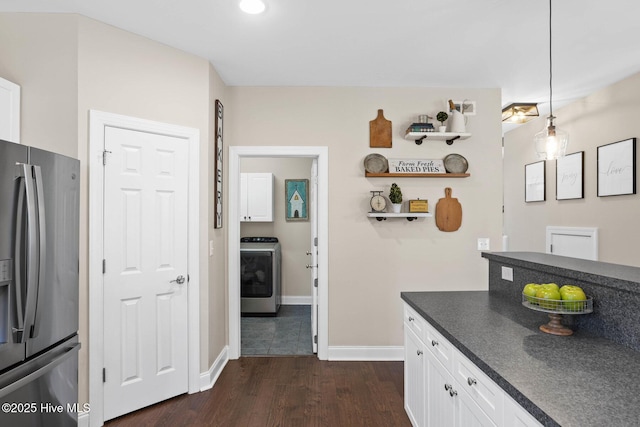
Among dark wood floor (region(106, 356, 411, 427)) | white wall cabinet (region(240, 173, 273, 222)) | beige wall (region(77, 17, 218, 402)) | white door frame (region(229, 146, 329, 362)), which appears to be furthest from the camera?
white wall cabinet (region(240, 173, 273, 222))

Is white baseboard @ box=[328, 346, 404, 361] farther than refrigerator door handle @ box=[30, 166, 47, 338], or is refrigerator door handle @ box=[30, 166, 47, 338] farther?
white baseboard @ box=[328, 346, 404, 361]

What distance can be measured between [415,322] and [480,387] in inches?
32.0

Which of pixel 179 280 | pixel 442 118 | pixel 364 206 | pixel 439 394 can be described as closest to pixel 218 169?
pixel 179 280

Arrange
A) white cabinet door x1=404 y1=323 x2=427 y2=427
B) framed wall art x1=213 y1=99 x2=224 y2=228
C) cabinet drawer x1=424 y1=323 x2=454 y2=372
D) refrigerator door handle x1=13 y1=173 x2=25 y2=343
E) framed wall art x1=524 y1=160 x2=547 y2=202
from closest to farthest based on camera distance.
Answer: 1. refrigerator door handle x1=13 y1=173 x2=25 y2=343
2. cabinet drawer x1=424 y1=323 x2=454 y2=372
3. white cabinet door x1=404 y1=323 x2=427 y2=427
4. framed wall art x1=213 y1=99 x2=224 y2=228
5. framed wall art x1=524 y1=160 x2=547 y2=202

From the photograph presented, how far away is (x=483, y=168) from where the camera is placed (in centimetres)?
344

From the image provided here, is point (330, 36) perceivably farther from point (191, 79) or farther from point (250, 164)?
point (250, 164)

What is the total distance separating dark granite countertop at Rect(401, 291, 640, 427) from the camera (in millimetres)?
934

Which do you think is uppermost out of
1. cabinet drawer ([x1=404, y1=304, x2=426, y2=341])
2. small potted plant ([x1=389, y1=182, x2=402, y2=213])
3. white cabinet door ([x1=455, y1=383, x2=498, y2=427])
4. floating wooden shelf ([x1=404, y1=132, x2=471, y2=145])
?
floating wooden shelf ([x1=404, y1=132, x2=471, y2=145])

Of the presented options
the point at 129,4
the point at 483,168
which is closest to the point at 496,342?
the point at 483,168

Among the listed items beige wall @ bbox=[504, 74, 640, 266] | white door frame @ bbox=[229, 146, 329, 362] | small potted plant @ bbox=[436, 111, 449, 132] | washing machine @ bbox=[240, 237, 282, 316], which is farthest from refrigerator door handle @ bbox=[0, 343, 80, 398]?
beige wall @ bbox=[504, 74, 640, 266]

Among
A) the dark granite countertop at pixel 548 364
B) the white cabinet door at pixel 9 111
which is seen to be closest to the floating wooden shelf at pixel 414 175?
the dark granite countertop at pixel 548 364

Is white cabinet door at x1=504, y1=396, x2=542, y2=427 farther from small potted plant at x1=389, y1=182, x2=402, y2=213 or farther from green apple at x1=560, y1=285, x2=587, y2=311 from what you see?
small potted plant at x1=389, y1=182, x2=402, y2=213

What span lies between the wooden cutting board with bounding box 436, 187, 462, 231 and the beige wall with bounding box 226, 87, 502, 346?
0.06 metres

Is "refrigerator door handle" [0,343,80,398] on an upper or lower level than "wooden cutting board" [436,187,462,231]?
lower
